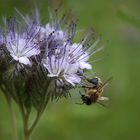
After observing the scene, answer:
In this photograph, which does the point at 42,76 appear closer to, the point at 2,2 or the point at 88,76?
the point at 88,76

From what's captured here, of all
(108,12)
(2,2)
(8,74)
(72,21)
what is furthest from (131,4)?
(8,74)

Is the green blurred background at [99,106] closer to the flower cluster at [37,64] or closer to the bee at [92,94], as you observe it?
the bee at [92,94]

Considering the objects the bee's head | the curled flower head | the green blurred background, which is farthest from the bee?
the green blurred background

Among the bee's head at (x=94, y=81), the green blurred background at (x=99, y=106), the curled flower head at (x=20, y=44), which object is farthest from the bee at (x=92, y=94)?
the green blurred background at (x=99, y=106)

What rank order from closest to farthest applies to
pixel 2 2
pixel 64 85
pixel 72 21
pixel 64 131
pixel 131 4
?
pixel 64 85, pixel 72 21, pixel 64 131, pixel 2 2, pixel 131 4

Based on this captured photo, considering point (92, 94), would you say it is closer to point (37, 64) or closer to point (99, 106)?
point (37, 64)

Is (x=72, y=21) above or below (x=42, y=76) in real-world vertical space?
above

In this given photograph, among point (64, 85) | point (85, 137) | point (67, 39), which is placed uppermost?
point (67, 39)
